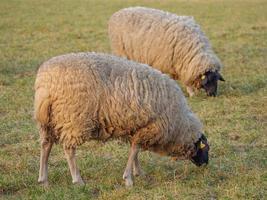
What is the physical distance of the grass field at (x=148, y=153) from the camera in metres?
6.43

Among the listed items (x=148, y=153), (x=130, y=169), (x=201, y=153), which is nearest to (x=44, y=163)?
(x=130, y=169)

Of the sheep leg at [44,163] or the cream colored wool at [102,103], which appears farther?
the sheep leg at [44,163]

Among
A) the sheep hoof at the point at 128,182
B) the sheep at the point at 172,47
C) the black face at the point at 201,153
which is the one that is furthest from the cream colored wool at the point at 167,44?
the sheep hoof at the point at 128,182

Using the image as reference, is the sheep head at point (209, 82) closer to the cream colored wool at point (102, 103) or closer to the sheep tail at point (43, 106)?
the cream colored wool at point (102, 103)

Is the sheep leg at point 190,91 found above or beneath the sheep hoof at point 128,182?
beneath

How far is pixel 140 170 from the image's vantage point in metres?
7.15

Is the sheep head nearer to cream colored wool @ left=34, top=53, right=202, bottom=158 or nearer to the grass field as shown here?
the grass field

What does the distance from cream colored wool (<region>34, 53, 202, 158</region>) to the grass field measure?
54 cm

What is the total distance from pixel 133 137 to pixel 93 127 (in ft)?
1.60

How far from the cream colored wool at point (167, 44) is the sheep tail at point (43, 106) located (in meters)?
5.42

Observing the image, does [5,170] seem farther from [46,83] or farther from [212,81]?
[212,81]

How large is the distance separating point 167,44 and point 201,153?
193 inches

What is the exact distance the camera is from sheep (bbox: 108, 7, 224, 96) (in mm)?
11602

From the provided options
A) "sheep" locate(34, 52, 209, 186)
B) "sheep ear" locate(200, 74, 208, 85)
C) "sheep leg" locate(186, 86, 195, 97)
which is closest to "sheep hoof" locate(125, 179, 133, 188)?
"sheep" locate(34, 52, 209, 186)
